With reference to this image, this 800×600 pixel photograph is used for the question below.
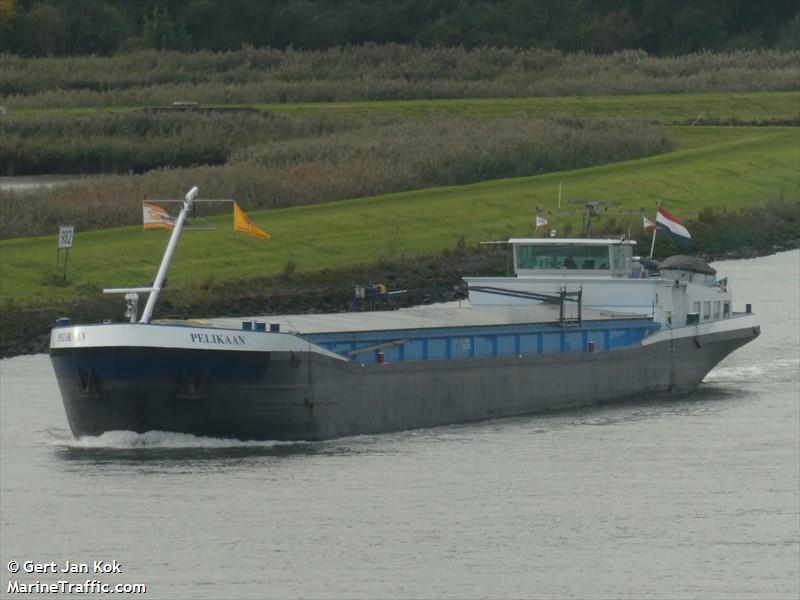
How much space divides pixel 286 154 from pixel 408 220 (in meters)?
11.1

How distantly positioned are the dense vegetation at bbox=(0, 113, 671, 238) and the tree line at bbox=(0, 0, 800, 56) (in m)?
49.1

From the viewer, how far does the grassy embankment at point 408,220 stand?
211ft

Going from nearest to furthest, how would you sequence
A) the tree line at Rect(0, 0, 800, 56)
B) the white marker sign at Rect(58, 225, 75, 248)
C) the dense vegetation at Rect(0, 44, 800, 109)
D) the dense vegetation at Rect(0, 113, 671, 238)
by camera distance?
1. the white marker sign at Rect(58, 225, 75, 248)
2. the dense vegetation at Rect(0, 113, 671, 238)
3. the dense vegetation at Rect(0, 44, 800, 109)
4. the tree line at Rect(0, 0, 800, 56)

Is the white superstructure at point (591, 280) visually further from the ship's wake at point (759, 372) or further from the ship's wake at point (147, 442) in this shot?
the ship's wake at point (147, 442)

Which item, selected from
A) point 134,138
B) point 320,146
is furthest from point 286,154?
point 134,138

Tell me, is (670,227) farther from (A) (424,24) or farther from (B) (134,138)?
(A) (424,24)

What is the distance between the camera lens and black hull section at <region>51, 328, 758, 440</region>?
42438mm

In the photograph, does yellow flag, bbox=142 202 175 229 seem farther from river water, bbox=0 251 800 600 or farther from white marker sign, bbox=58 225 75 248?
white marker sign, bbox=58 225 75 248

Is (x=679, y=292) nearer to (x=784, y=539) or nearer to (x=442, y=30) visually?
(x=784, y=539)

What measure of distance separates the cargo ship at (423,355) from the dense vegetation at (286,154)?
2241 centimetres

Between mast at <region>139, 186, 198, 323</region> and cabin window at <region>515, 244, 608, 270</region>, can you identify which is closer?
mast at <region>139, 186, 198, 323</region>

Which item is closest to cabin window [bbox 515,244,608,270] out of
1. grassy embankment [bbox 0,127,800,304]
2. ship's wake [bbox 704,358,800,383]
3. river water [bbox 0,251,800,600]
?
ship's wake [bbox 704,358,800,383]

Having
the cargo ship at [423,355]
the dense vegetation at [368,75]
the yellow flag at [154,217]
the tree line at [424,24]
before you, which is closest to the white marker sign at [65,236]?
the cargo ship at [423,355]

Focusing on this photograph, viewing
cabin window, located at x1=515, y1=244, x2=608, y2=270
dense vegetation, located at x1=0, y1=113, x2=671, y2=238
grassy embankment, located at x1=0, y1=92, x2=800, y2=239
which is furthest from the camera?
grassy embankment, located at x1=0, y1=92, x2=800, y2=239
